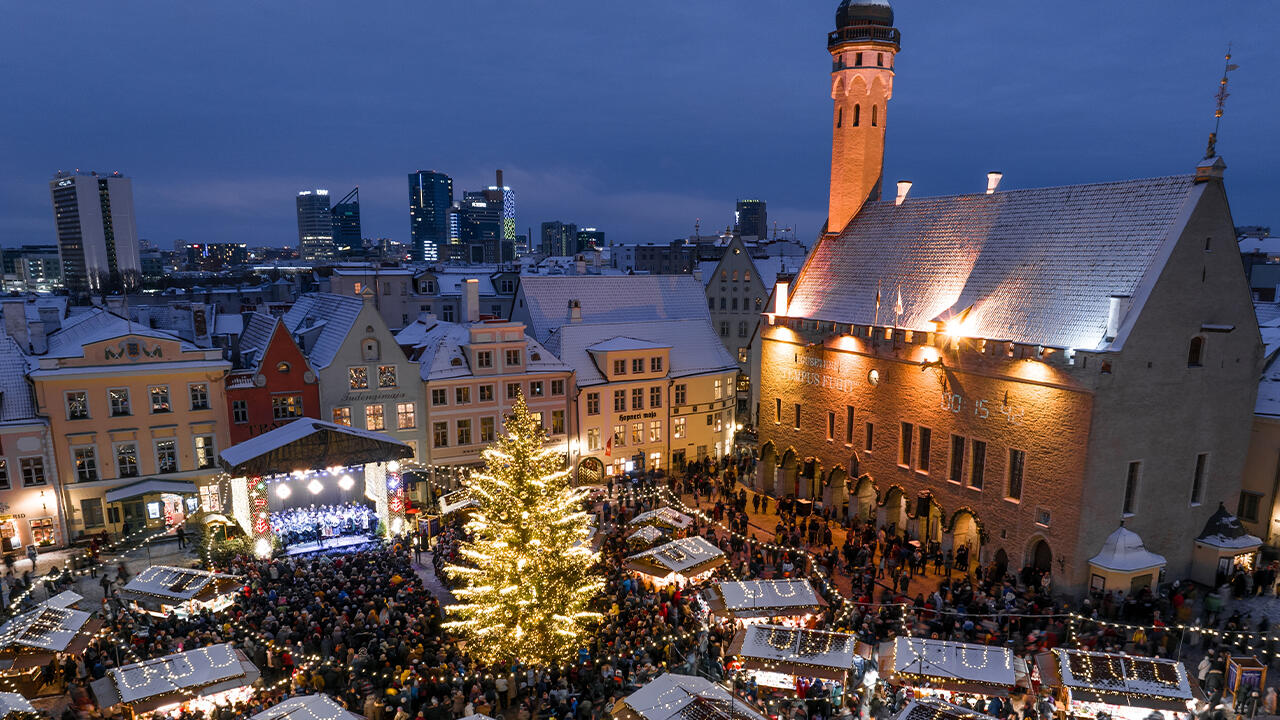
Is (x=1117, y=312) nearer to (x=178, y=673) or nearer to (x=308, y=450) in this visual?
(x=178, y=673)

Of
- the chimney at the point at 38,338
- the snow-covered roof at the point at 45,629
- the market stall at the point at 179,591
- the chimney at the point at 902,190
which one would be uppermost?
the chimney at the point at 902,190

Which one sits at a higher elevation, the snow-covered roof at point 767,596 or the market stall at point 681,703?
the market stall at point 681,703

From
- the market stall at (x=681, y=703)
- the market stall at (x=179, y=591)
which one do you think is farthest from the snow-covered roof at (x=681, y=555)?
the market stall at (x=179, y=591)

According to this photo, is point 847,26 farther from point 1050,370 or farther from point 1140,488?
point 1140,488

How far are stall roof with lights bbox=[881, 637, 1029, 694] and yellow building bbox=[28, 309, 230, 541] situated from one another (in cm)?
3337

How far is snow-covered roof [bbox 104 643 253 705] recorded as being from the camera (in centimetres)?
1916

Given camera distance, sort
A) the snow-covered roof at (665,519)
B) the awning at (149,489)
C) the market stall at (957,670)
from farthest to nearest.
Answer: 1. the awning at (149,489)
2. the snow-covered roof at (665,519)
3. the market stall at (957,670)

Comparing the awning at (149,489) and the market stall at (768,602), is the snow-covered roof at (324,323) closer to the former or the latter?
the awning at (149,489)

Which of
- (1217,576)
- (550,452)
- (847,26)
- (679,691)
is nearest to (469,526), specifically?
(550,452)

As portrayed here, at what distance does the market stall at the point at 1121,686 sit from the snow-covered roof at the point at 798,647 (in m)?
5.66

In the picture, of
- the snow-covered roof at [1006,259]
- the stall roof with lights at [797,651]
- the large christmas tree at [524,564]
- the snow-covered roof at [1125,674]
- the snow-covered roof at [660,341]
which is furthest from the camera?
the snow-covered roof at [660,341]

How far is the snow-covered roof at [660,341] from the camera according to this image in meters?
45.7

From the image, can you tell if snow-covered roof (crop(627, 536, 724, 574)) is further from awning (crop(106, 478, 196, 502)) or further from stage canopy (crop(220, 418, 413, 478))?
awning (crop(106, 478, 196, 502))

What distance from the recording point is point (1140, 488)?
28703mm
